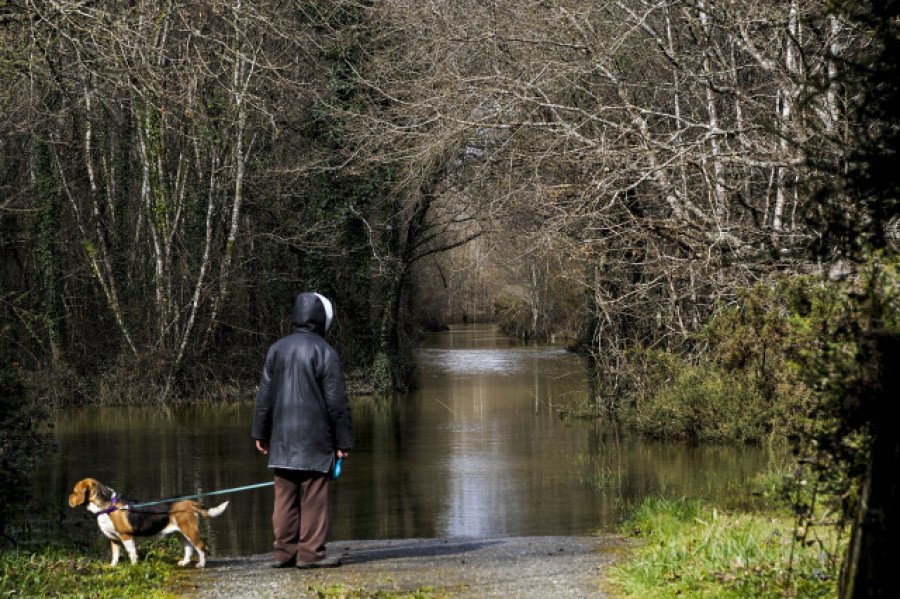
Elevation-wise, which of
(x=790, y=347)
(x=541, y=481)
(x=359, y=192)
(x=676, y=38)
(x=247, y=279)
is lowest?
(x=541, y=481)

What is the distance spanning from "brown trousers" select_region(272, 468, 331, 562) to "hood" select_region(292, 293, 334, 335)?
3.47 feet

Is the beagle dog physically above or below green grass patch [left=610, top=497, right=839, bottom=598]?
above

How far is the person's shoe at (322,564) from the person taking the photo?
7.42 metres

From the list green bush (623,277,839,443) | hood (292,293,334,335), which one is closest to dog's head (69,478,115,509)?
hood (292,293,334,335)

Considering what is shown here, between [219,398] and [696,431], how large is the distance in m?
11.5

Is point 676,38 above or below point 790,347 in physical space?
above

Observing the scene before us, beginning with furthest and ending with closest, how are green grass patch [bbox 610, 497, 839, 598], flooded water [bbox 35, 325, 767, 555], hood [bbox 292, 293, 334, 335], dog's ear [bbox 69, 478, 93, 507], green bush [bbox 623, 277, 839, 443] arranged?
green bush [bbox 623, 277, 839, 443] → flooded water [bbox 35, 325, 767, 555] → hood [bbox 292, 293, 334, 335] → dog's ear [bbox 69, 478, 93, 507] → green grass patch [bbox 610, 497, 839, 598]

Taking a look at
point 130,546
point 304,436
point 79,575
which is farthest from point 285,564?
point 79,575

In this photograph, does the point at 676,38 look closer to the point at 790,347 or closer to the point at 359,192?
the point at 790,347

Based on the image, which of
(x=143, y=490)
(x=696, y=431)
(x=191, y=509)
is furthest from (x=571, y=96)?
(x=191, y=509)

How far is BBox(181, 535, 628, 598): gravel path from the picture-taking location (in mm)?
6508

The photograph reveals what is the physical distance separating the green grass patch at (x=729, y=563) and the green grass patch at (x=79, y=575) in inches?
118

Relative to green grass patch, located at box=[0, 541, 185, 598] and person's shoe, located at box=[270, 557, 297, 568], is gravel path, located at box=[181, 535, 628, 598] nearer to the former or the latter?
person's shoe, located at box=[270, 557, 297, 568]

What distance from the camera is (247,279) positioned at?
25531 millimetres
